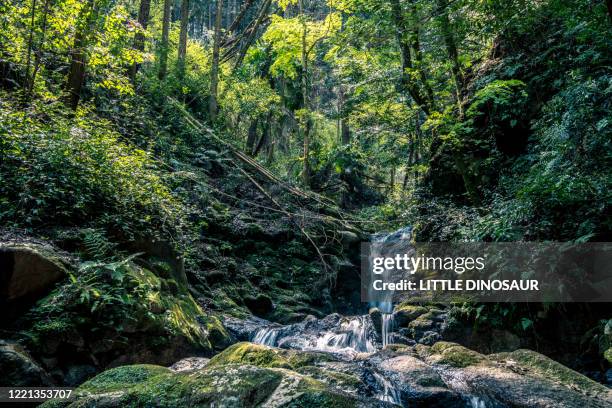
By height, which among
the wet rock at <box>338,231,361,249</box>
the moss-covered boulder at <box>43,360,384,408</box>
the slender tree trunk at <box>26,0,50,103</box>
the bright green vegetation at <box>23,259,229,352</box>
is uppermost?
the slender tree trunk at <box>26,0,50,103</box>

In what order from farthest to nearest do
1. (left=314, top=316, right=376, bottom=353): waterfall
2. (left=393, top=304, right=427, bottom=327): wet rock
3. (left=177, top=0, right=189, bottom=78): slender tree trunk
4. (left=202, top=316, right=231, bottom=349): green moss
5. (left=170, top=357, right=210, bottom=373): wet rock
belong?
1. (left=177, top=0, right=189, bottom=78): slender tree trunk
2. (left=393, top=304, right=427, bottom=327): wet rock
3. (left=314, top=316, right=376, bottom=353): waterfall
4. (left=202, top=316, right=231, bottom=349): green moss
5. (left=170, top=357, right=210, bottom=373): wet rock

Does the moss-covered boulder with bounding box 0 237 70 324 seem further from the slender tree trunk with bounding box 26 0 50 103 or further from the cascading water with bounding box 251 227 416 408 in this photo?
the cascading water with bounding box 251 227 416 408

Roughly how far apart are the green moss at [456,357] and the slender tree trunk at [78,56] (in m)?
8.17

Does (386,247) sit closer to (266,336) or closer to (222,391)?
(266,336)

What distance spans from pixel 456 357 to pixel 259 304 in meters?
6.52

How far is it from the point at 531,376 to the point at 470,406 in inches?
37.6

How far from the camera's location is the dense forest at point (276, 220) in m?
5.29

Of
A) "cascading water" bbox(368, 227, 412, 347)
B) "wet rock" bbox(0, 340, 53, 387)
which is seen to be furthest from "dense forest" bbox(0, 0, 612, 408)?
"cascading water" bbox(368, 227, 412, 347)

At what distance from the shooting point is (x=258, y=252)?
47.6 ft

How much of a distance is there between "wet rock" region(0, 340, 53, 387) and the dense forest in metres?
0.02

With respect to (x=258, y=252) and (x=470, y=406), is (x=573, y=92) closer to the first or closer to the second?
(x=470, y=406)

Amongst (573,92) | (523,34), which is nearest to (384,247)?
(523,34)

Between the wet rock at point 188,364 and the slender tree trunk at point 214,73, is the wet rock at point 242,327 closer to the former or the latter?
the wet rock at point 188,364

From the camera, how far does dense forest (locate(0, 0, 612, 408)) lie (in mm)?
5293
